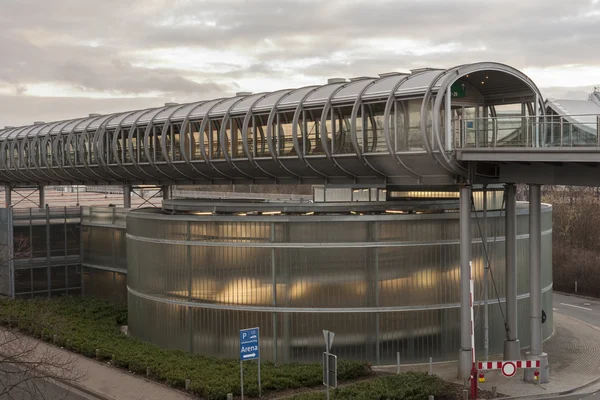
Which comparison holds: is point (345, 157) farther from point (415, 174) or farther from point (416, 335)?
point (416, 335)

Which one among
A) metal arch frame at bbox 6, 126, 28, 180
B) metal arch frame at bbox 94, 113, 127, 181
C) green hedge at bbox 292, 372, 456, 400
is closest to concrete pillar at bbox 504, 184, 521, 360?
green hedge at bbox 292, 372, 456, 400

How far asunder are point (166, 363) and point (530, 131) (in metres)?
13.8

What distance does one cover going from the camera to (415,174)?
24.0m

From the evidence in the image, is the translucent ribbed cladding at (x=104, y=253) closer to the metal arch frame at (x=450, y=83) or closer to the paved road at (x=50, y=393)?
the paved road at (x=50, y=393)

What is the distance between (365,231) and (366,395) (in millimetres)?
6343

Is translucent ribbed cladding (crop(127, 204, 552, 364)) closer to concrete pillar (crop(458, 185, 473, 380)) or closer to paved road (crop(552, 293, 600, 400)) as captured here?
concrete pillar (crop(458, 185, 473, 380))

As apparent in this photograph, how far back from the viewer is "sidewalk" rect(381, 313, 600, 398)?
858 inches

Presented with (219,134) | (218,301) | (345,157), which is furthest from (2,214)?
(345,157)

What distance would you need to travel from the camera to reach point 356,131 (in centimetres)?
2478

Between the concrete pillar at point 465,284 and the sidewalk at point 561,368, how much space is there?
635 millimetres

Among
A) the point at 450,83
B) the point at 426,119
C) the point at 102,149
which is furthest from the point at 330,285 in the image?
the point at 102,149

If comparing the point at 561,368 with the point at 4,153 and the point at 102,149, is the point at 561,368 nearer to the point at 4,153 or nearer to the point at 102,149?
the point at 102,149

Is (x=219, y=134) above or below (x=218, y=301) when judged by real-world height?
above

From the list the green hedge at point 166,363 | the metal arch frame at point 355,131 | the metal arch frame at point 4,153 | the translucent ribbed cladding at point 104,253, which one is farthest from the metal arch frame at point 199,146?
the metal arch frame at point 4,153
